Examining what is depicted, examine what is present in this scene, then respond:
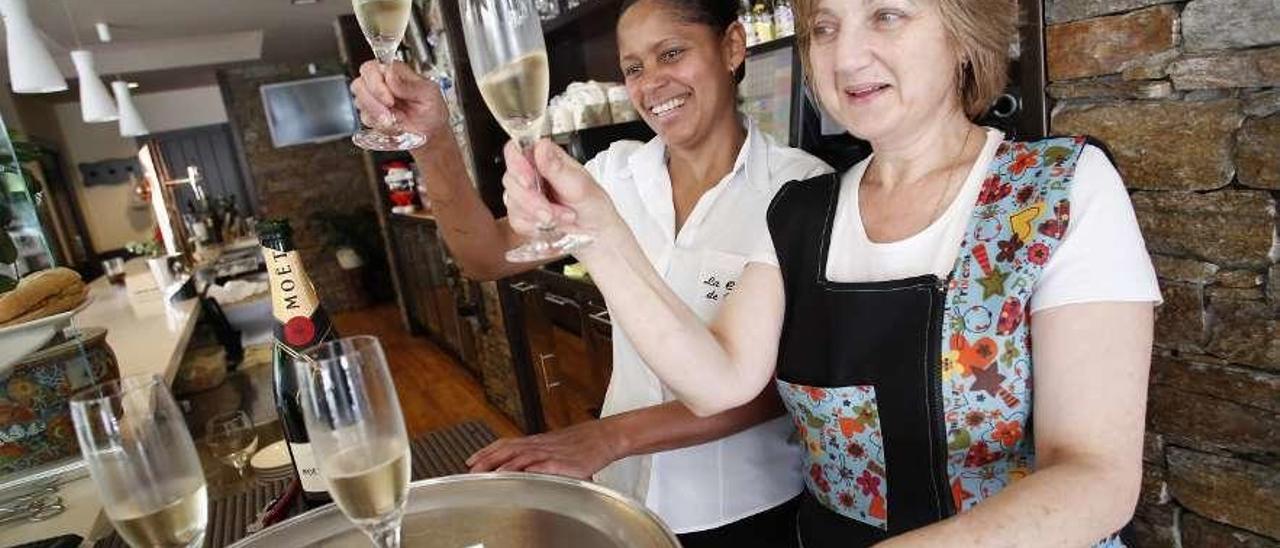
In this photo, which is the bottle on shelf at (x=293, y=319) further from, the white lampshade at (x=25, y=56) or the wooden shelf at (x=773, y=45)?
the white lampshade at (x=25, y=56)

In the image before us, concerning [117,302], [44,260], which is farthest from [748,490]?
[117,302]

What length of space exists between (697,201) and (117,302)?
278 centimetres

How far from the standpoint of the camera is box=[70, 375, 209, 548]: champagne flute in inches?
21.6

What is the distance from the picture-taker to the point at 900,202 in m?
0.97

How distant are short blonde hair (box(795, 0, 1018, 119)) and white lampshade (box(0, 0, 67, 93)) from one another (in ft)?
8.58

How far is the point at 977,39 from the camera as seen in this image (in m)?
0.90

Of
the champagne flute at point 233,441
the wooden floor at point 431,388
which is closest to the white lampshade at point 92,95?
the wooden floor at point 431,388

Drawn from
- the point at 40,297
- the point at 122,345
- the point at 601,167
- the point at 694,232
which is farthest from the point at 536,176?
the point at 122,345

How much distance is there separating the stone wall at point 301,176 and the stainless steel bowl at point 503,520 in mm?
7458

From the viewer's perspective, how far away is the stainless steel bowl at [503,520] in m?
0.69

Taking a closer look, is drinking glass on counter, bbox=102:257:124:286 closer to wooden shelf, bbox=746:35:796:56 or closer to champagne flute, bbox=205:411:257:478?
champagne flute, bbox=205:411:257:478

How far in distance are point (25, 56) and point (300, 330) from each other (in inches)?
91.7

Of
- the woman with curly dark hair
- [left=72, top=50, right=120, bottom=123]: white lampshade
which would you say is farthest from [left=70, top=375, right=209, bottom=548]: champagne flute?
[left=72, top=50, right=120, bottom=123]: white lampshade

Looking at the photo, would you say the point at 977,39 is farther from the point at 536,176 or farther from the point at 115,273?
the point at 115,273
